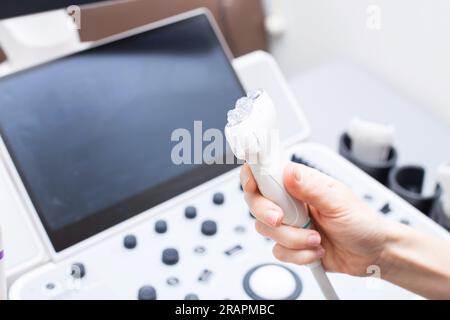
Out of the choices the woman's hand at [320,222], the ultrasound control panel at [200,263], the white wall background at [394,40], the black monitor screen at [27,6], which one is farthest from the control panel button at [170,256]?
the white wall background at [394,40]

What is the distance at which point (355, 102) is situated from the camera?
3.15 feet

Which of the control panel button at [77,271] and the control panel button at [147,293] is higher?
the control panel button at [77,271]

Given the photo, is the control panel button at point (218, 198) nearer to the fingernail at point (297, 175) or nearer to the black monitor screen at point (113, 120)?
the black monitor screen at point (113, 120)

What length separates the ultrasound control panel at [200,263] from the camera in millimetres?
577

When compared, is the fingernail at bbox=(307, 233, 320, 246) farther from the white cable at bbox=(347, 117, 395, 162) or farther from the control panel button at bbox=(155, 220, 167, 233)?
the white cable at bbox=(347, 117, 395, 162)

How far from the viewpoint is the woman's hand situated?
454 millimetres

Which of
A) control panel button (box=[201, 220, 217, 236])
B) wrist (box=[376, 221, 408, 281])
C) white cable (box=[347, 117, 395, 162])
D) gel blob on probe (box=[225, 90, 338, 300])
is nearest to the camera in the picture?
gel blob on probe (box=[225, 90, 338, 300])

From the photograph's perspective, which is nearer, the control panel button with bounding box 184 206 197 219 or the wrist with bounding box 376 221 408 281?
the wrist with bounding box 376 221 408 281

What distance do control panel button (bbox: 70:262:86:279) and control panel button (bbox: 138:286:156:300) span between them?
0.07 metres

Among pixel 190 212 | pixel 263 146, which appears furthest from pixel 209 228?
pixel 263 146

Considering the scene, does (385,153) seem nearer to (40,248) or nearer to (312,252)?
(312,252)

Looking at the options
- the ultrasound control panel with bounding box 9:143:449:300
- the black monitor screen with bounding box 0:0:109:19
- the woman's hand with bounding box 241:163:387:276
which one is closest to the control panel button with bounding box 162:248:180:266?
the ultrasound control panel with bounding box 9:143:449:300

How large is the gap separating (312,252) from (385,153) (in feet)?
1.18

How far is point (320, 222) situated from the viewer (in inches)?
20.6
